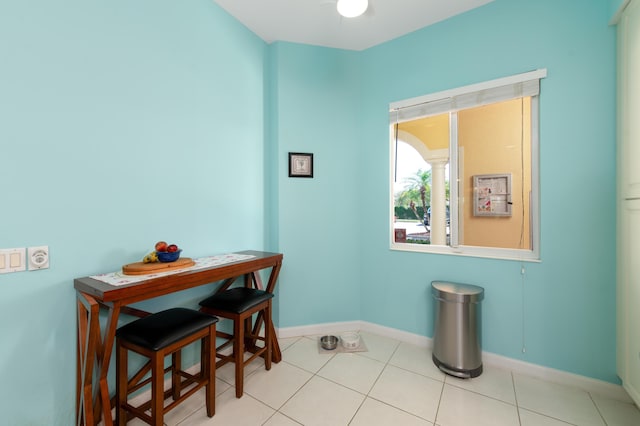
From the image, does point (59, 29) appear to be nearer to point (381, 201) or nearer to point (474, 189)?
point (381, 201)

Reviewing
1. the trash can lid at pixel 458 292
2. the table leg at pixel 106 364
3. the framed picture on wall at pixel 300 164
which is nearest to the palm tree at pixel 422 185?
the trash can lid at pixel 458 292

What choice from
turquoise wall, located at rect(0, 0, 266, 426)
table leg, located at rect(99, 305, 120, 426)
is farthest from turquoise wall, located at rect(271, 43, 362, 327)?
table leg, located at rect(99, 305, 120, 426)

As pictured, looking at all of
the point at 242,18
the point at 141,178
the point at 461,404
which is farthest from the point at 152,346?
the point at 242,18

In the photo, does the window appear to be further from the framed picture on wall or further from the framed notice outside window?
the framed picture on wall

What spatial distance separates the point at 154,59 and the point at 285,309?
223cm

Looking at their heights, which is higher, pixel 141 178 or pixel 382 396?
pixel 141 178

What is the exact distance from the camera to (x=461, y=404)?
1.67m

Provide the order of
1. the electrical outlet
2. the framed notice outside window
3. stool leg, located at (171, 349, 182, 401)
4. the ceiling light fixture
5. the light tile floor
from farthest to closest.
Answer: the framed notice outside window < the ceiling light fixture < stool leg, located at (171, 349, 182, 401) < the light tile floor < the electrical outlet

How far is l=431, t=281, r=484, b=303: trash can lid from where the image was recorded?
1.94 meters

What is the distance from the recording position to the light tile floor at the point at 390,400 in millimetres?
1543

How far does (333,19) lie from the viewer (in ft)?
7.42

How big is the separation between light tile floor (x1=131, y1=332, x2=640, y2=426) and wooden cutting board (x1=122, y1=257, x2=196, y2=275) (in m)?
0.88

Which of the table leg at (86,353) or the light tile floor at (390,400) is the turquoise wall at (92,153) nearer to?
the table leg at (86,353)

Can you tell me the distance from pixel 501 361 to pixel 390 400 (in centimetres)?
102
